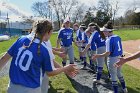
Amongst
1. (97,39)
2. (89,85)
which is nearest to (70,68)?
(89,85)

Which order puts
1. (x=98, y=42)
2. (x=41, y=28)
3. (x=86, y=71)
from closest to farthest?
(x=41, y=28) < (x=98, y=42) < (x=86, y=71)

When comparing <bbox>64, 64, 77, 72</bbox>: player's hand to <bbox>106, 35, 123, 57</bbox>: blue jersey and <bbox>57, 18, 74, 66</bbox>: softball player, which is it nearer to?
<bbox>106, 35, 123, 57</bbox>: blue jersey

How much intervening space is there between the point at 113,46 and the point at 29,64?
14.3 ft

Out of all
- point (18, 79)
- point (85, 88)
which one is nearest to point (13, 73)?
point (18, 79)

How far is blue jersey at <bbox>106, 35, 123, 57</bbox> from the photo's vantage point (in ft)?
28.0

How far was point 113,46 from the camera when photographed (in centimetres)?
864

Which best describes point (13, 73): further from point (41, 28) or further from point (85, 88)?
point (85, 88)

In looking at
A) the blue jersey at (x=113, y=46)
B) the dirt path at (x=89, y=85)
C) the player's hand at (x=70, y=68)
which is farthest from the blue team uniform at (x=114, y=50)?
the player's hand at (x=70, y=68)

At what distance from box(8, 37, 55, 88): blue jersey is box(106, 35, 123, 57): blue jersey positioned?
158 inches

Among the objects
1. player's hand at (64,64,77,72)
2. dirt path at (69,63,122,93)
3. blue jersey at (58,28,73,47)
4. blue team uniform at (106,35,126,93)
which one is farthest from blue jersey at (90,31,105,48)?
player's hand at (64,64,77,72)

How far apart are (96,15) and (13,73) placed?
90.6 m

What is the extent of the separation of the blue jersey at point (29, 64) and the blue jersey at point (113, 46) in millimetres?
4019

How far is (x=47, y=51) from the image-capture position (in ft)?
15.2

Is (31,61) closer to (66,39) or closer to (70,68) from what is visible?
(70,68)
